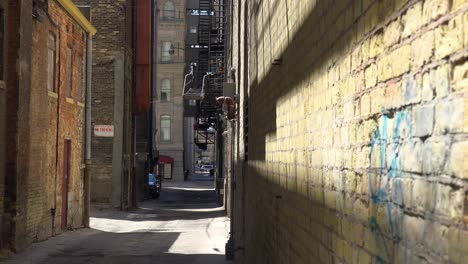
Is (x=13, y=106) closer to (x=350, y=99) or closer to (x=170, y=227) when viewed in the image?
(x=170, y=227)

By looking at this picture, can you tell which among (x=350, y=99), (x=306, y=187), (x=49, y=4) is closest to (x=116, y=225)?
(x=49, y=4)

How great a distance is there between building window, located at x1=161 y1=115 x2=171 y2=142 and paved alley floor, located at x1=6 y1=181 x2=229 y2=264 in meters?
35.2

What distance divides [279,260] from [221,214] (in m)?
21.0

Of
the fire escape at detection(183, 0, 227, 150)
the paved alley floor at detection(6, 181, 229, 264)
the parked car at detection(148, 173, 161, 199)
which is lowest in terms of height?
the paved alley floor at detection(6, 181, 229, 264)

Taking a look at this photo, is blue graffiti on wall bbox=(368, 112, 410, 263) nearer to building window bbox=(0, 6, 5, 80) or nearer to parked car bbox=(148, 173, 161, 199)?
building window bbox=(0, 6, 5, 80)

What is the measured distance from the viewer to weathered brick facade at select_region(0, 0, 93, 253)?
13.8m

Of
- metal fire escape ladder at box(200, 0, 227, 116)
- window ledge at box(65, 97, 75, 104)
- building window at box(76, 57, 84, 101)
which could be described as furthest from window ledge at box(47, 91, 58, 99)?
metal fire escape ladder at box(200, 0, 227, 116)

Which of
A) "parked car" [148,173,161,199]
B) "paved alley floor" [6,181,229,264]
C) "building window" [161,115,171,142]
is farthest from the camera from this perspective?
"building window" [161,115,171,142]

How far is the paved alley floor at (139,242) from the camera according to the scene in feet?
45.1

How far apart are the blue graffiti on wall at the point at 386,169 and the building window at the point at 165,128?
2323 inches

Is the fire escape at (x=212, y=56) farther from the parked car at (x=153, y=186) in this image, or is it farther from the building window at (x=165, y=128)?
the building window at (x=165, y=128)

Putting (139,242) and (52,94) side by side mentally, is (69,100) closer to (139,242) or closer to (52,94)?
(52,94)

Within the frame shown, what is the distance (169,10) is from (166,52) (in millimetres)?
4022

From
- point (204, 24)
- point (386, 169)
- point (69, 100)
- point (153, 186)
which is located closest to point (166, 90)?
point (153, 186)
